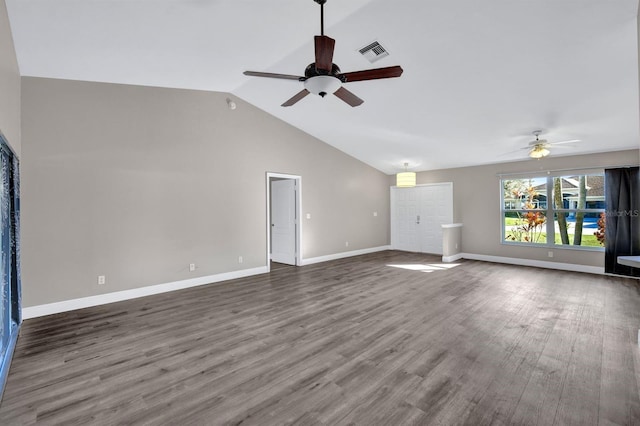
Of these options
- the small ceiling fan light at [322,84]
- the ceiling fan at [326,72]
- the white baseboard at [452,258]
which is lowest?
the white baseboard at [452,258]

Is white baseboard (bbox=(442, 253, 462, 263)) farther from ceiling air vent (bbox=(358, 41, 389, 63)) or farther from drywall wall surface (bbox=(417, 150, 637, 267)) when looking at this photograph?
ceiling air vent (bbox=(358, 41, 389, 63))

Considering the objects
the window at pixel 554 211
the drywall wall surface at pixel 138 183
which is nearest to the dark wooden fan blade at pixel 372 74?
the drywall wall surface at pixel 138 183

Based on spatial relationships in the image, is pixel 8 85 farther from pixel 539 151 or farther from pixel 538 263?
pixel 538 263

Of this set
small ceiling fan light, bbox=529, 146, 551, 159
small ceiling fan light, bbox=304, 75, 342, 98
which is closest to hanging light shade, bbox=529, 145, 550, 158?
small ceiling fan light, bbox=529, 146, 551, 159

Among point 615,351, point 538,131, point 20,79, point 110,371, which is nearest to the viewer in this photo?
point 110,371

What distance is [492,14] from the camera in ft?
9.29

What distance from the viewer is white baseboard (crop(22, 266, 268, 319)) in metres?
3.66

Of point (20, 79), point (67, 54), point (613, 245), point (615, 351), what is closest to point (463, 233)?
point (613, 245)

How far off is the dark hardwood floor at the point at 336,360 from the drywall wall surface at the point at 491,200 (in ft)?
6.25

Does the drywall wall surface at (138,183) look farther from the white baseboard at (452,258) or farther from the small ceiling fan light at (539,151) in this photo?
the small ceiling fan light at (539,151)

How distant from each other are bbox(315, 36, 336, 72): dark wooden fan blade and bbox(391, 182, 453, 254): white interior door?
6507mm

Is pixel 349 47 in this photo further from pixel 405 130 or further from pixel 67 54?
pixel 67 54

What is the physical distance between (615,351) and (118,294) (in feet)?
19.1

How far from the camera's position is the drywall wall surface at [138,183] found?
3703 millimetres
